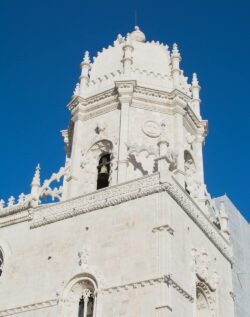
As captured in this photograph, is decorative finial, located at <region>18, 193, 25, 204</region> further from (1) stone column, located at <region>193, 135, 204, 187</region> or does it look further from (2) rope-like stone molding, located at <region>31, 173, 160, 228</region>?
(1) stone column, located at <region>193, 135, 204, 187</region>

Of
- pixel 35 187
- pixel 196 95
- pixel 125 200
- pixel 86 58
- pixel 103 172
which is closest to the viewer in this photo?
pixel 125 200

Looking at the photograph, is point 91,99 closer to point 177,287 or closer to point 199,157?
point 199,157

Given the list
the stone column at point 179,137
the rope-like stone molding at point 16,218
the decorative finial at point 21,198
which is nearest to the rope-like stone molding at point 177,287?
the stone column at point 179,137

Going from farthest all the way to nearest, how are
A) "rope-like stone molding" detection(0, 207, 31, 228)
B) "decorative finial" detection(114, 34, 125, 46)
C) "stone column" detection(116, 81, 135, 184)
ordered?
"decorative finial" detection(114, 34, 125, 46)
"rope-like stone molding" detection(0, 207, 31, 228)
"stone column" detection(116, 81, 135, 184)

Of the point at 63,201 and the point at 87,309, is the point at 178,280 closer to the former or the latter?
the point at 87,309

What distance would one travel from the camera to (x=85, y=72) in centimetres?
2970

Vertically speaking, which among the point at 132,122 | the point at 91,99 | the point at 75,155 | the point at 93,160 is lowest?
the point at 93,160

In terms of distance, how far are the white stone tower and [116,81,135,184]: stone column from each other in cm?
5

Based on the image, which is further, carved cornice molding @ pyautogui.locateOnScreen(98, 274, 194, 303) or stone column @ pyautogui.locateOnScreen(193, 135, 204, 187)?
stone column @ pyautogui.locateOnScreen(193, 135, 204, 187)

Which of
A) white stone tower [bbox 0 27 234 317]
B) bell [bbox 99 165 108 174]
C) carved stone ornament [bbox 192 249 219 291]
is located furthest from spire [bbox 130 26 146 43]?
carved stone ornament [bbox 192 249 219 291]

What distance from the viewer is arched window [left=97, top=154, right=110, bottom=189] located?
86.1 feet

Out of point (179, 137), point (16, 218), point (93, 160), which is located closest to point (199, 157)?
point (179, 137)

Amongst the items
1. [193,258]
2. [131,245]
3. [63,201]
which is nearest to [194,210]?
[193,258]

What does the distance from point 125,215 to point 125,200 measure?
64 centimetres
